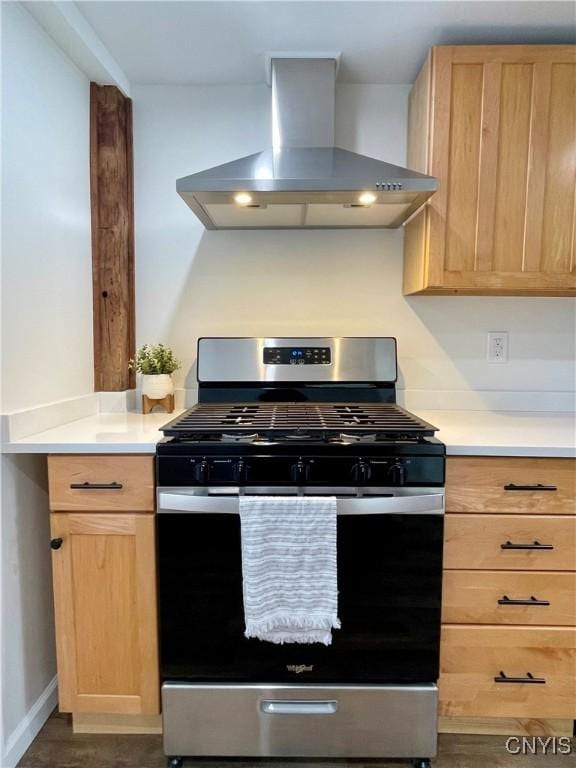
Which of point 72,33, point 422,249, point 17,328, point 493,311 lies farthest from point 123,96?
point 493,311

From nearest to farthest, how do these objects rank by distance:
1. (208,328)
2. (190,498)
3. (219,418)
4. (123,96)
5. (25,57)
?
(190,498) → (25,57) → (219,418) → (123,96) → (208,328)

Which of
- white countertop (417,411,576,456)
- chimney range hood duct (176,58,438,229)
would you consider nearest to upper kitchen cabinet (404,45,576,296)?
chimney range hood duct (176,58,438,229)

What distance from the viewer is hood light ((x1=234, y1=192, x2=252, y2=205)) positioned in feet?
4.53

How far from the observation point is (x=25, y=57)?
132cm

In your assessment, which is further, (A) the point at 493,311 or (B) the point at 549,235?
(A) the point at 493,311

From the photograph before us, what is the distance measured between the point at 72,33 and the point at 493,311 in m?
1.74

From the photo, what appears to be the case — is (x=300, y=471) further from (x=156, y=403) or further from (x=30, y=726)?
(x=30, y=726)

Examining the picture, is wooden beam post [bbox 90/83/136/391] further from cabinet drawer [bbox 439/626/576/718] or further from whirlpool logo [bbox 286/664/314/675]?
cabinet drawer [bbox 439/626/576/718]

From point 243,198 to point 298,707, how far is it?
1.50 metres

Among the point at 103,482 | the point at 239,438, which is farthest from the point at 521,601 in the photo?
the point at 103,482

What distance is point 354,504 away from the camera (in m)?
1.20

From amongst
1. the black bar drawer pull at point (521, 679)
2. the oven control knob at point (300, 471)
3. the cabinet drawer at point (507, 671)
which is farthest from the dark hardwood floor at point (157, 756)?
the oven control knob at point (300, 471)

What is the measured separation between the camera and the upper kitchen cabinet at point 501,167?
1.44 meters

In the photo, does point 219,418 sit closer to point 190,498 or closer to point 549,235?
point 190,498
